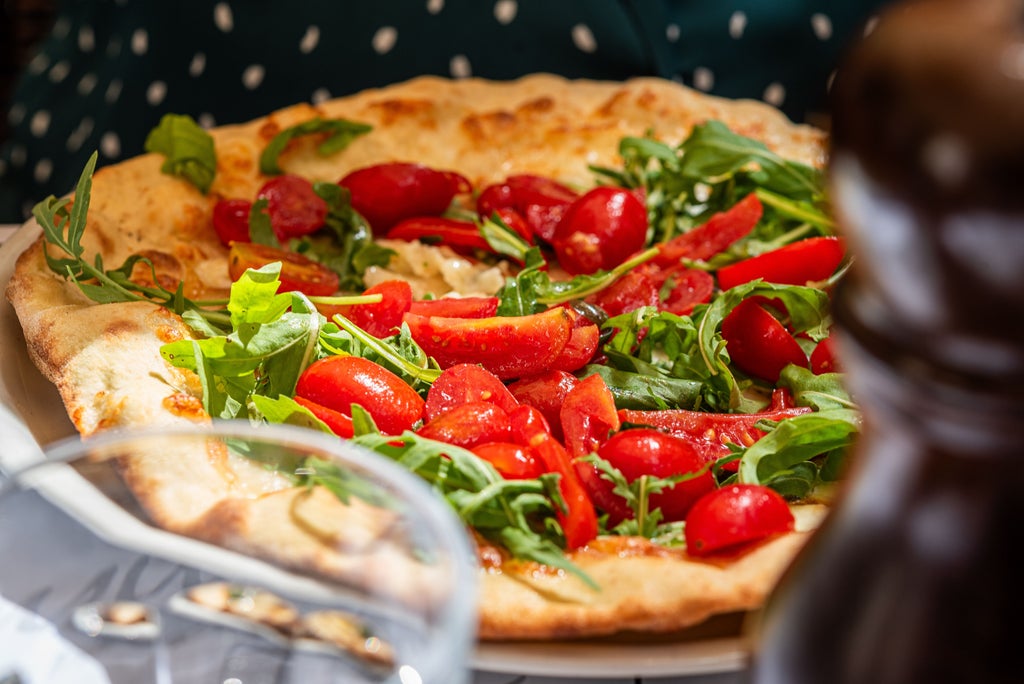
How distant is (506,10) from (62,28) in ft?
5.00

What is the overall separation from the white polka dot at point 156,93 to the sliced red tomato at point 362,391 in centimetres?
219

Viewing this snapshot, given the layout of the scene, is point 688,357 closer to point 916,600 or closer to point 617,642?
point 617,642

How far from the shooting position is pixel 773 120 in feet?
7.68

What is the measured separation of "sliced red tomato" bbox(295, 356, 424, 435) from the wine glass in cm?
43

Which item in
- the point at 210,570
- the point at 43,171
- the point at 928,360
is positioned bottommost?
the point at 43,171

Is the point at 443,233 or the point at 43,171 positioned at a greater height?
the point at 443,233

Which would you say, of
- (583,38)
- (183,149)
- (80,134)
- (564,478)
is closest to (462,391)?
(564,478)

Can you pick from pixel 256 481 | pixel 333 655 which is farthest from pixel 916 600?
pixel 256 481

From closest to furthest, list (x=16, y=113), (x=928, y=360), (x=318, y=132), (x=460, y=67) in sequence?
(x=928, y=360) → (x=318, y=132) → (x=460, y=67) → (x=16, y=113)

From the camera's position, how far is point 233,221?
1.90m

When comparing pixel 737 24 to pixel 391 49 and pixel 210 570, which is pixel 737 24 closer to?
pixel 391 49

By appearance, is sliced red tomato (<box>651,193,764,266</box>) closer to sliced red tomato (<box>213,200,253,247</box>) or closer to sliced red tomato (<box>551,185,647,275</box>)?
sliced red tomato (<box>551,185,647,275</box>)

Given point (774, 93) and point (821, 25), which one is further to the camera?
point (774, 93)

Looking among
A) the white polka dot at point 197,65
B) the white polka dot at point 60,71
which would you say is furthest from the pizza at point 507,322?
the white polka dot at point 60,71
